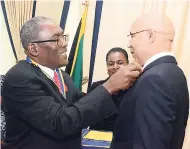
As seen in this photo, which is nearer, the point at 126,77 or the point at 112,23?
the point at 126,77

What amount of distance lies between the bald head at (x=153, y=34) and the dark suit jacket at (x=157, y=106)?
0.17ft

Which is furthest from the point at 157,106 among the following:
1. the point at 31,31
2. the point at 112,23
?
the point at 112,23

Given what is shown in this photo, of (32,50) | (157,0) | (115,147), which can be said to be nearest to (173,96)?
(115,147)

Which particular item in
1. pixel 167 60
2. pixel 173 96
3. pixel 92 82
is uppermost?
pixel 167 60

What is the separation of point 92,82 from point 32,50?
1.71 m

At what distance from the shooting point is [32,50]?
4.84 ft

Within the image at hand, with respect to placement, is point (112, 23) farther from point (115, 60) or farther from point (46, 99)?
point (46, 99)

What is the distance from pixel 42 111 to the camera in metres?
1.26

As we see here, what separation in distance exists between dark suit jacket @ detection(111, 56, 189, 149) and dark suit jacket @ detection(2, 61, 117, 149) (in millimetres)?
195

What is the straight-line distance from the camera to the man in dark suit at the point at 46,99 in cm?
126

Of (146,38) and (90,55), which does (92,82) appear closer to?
(90,55)

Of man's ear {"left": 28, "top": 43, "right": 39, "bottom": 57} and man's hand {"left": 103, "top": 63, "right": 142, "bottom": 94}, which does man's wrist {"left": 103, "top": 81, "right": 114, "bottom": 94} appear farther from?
man's ear {"left": 28, "top": 43, "right": 39, "bottom": 57}

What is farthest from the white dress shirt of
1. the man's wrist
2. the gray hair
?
the man's wrist

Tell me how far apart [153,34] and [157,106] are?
0.94ft
